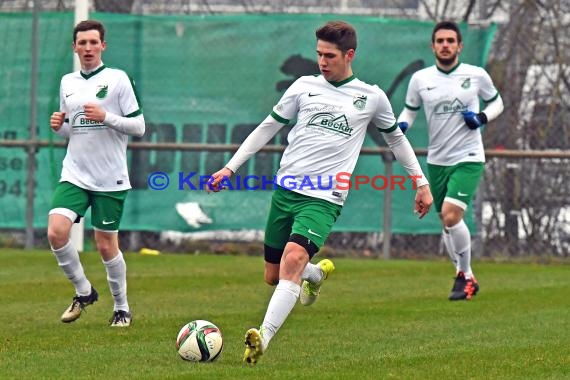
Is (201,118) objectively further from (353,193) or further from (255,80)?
(353,193)

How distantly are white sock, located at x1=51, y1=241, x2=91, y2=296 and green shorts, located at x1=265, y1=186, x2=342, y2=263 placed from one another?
1.59 metres

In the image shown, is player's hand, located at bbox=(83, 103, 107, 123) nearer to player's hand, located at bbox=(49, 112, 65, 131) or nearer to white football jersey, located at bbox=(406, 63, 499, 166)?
player's hand, located at bbox=(49, 112, 65, 131)

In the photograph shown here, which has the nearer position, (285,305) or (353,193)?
(285,305)

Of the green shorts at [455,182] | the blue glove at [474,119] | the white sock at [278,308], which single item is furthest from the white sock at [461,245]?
the white sock at [278,308]

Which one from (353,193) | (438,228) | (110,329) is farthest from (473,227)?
(110,329)

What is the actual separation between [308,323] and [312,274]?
0.60 m

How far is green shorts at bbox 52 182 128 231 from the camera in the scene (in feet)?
29.9

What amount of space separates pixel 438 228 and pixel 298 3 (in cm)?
315

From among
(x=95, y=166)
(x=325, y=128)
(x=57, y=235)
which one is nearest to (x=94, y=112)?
(x=95, y=166)


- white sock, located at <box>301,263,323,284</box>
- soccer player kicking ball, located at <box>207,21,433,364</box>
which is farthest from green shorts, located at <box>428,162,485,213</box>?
soccer player kicking ball, located at <box>207,21,433,364</box>

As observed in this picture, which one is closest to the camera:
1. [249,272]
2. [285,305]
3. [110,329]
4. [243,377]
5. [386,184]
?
[243,377]

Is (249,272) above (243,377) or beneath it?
beneath

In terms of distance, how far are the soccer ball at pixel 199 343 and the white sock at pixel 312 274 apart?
4.97 feet

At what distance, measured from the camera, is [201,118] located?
52.5 feet
